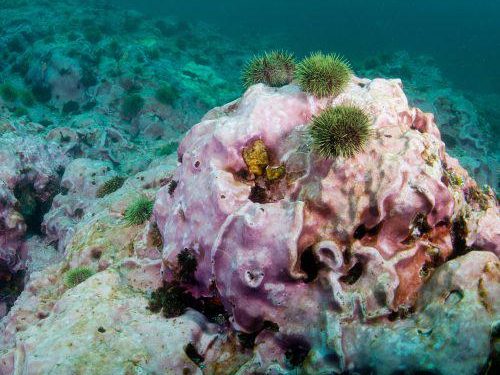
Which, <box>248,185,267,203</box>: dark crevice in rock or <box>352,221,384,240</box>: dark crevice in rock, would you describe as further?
<box>248,185,267,203</box>: dark crevice in rock

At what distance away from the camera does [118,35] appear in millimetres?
31375

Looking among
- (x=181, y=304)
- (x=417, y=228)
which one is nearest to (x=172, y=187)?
(x=181, y=304)

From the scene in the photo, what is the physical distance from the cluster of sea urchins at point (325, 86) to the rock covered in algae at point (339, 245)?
26 centimetres

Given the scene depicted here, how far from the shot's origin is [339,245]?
15.5 ft

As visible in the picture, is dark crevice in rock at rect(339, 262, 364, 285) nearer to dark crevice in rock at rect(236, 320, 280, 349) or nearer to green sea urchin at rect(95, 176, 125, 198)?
dark crevice in rock at rect(236, 320, 280, 349)

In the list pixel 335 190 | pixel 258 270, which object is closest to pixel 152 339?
pixel 258 270

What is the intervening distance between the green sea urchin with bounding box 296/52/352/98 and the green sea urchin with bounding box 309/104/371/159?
122 centimetres

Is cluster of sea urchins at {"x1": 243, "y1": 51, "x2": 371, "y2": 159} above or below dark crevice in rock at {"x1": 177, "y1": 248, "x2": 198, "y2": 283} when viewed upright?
above

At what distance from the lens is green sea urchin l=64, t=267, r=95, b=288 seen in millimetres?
7336

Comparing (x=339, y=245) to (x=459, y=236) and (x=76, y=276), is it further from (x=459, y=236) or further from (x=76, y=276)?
(x=76, y=276)

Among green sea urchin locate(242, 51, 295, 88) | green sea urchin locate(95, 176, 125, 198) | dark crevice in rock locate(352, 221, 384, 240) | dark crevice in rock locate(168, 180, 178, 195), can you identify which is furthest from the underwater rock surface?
green sea urchin locate(95, 176, 125, 198)

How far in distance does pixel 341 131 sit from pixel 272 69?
298 cm

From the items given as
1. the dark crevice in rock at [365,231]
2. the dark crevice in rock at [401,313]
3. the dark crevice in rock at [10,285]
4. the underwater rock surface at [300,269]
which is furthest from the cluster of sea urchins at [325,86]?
the dark crevice in rock at [10,285]

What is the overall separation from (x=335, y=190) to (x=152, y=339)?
3.27 metres
